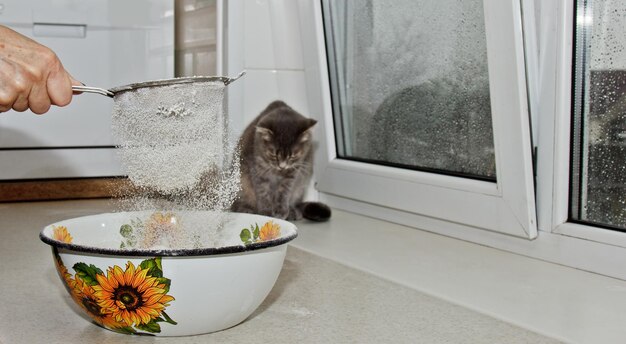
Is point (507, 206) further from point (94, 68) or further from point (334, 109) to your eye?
point (94, 68)

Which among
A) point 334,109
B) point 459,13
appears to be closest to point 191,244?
point 459,13

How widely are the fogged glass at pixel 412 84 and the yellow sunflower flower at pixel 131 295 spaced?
791 mm

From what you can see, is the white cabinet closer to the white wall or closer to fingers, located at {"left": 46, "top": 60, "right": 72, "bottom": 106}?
the white wall

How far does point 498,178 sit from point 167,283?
0.73 m

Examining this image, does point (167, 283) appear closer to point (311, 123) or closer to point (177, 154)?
point (177, 154)

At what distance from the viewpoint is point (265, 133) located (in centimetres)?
170

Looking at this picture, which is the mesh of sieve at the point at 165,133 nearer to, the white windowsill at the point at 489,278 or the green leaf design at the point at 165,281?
the green leaf design at the point at 165,281

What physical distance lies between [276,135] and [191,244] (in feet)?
2.66

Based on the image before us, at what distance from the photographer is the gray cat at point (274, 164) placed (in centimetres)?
170

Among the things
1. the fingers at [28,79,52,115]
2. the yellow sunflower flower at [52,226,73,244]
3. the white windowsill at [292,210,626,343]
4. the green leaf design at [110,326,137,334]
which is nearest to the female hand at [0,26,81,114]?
the fingers at [28,79,52,115]

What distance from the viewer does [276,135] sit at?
168 cm

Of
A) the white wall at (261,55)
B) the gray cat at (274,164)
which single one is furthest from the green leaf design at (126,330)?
the white wall at (261,55)

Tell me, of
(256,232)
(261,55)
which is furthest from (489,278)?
(261,55)

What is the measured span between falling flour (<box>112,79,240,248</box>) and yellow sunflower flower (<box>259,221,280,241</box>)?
60 millimetres
